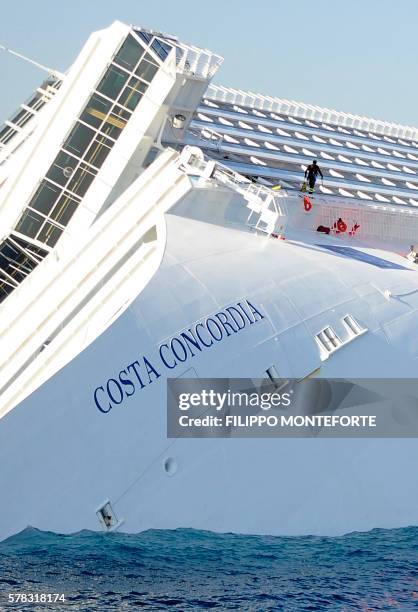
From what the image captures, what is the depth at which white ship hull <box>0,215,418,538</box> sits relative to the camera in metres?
22.4

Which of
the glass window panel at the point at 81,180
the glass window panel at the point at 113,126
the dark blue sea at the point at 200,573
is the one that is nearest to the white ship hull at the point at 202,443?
the dark blue sea at the point at 200,573

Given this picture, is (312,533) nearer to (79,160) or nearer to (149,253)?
(149,253)

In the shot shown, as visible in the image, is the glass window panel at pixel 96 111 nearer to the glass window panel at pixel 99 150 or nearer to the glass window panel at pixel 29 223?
the glass window panel at pixel 99 150

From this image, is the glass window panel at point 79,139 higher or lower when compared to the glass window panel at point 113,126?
lower

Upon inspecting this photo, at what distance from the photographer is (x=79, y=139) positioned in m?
32.9

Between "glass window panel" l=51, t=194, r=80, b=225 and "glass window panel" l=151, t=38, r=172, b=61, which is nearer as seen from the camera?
"glass window panel" l=151, t=38, r=172, b=61

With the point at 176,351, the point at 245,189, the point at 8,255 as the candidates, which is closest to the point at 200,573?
the point at 176,351

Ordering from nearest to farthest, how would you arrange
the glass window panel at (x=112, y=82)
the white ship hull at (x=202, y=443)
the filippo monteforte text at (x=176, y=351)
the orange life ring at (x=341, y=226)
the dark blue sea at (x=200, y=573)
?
the dark blue sea at (x=200, y=573) → the white ship hull at (x=202, y=443) → the filippo monteforte text at (x=176, y=351) → the glass window panel at (x=112, y=82) → the orange life ring at (x=341, y=226)

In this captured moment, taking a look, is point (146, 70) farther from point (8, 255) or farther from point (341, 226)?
point (341, 226)

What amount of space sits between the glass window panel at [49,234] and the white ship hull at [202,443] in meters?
5.69

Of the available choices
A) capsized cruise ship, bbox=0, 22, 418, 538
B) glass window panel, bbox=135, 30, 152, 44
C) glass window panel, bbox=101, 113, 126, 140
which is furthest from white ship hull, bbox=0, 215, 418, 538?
glass window panel, bbox=135, 30, 152, 44

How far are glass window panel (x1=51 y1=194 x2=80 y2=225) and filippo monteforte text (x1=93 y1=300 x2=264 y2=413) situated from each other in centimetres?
861

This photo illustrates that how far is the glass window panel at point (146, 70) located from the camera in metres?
32.6

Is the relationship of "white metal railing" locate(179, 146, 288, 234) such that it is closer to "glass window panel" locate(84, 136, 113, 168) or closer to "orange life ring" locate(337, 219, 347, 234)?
"glass window panel" locate(84, 136, 113, 168)
